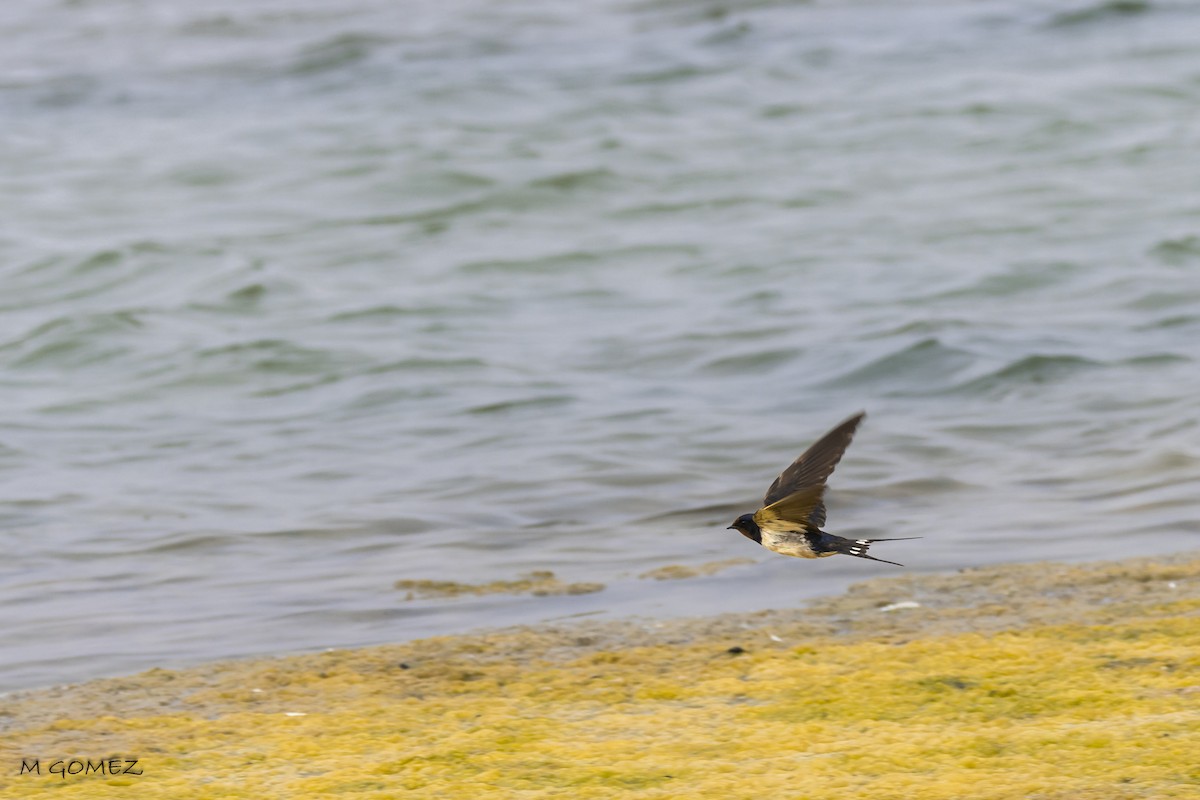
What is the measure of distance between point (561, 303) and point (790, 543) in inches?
267

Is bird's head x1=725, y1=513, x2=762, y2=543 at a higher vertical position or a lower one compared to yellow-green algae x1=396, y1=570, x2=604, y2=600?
higher

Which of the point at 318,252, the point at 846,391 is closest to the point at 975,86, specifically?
the point at 318,252

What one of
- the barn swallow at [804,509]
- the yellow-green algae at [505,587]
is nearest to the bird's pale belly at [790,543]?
the barn swallow at [804,509]

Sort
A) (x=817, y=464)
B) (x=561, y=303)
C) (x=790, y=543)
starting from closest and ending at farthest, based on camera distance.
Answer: (x=817, y=464)
(x=790, y=543)
(x=561, y=303)

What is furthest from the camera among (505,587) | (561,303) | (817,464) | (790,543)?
(561,303)

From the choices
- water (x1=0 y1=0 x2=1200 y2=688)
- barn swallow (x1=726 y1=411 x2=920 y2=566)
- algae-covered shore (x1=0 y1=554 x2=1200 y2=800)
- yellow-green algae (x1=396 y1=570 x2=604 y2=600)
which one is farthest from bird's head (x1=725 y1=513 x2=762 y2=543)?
yellow-green algae (x1=396 y1=570 x2=604 y2=600)

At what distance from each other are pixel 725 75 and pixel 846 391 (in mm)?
8903

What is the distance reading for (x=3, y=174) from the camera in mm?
14727

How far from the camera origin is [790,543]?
388cm

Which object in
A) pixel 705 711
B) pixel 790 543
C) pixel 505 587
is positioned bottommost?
pixel 505 587

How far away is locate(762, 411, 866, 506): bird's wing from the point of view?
3.74 m

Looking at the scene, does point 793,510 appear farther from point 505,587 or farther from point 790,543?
point 505,587

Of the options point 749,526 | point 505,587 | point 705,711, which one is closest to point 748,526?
point 749,526

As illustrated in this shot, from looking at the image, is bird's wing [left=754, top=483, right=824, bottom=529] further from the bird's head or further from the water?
the water
